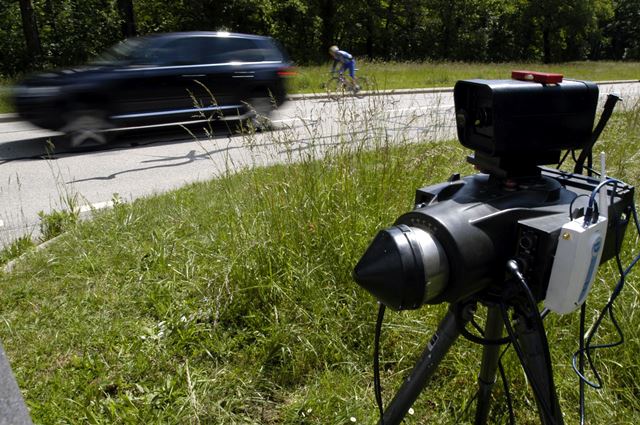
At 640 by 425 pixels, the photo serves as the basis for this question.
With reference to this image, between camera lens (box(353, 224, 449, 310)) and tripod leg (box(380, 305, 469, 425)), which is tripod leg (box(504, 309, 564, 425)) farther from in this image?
camera lens (box(353, 224, 449, 310))

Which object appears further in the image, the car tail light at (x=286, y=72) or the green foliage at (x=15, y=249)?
the car tail light at (x=286, y=72)

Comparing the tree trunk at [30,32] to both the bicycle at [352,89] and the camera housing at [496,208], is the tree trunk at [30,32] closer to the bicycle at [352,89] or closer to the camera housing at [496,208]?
the bicycle at [352,89]

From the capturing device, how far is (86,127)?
26.0 ft

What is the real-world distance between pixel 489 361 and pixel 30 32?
75.2 ft

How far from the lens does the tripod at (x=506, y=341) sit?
116 centimetres

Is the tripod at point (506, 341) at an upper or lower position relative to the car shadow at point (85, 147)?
upper

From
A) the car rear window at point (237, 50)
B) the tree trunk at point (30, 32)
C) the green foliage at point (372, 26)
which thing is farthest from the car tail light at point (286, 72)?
the tree trunk at point (30, 32)

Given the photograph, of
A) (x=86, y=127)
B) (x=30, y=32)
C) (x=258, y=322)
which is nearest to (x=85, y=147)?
(x=86, y=127)

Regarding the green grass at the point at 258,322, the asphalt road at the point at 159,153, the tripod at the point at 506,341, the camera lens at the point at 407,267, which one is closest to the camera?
the camera lens at the point at 407,267

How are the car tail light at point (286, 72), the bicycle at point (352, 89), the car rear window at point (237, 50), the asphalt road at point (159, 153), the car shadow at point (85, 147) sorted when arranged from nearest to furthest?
1. the asphalt road at point (159, 153)
2. the bicycle at point (352, 89)
3. the car shadow at point (85, 147)
4. the car rear window at point (237, 50)
5. the car tail light at point (286, 72)

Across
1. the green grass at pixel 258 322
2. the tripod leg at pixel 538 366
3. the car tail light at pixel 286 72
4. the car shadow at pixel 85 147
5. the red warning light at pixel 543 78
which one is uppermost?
the red warning light at pixel 543 78

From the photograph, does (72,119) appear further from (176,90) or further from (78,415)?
(78,415)

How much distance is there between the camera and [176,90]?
28.5 ft

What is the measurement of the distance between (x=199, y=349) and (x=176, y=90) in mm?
6834
